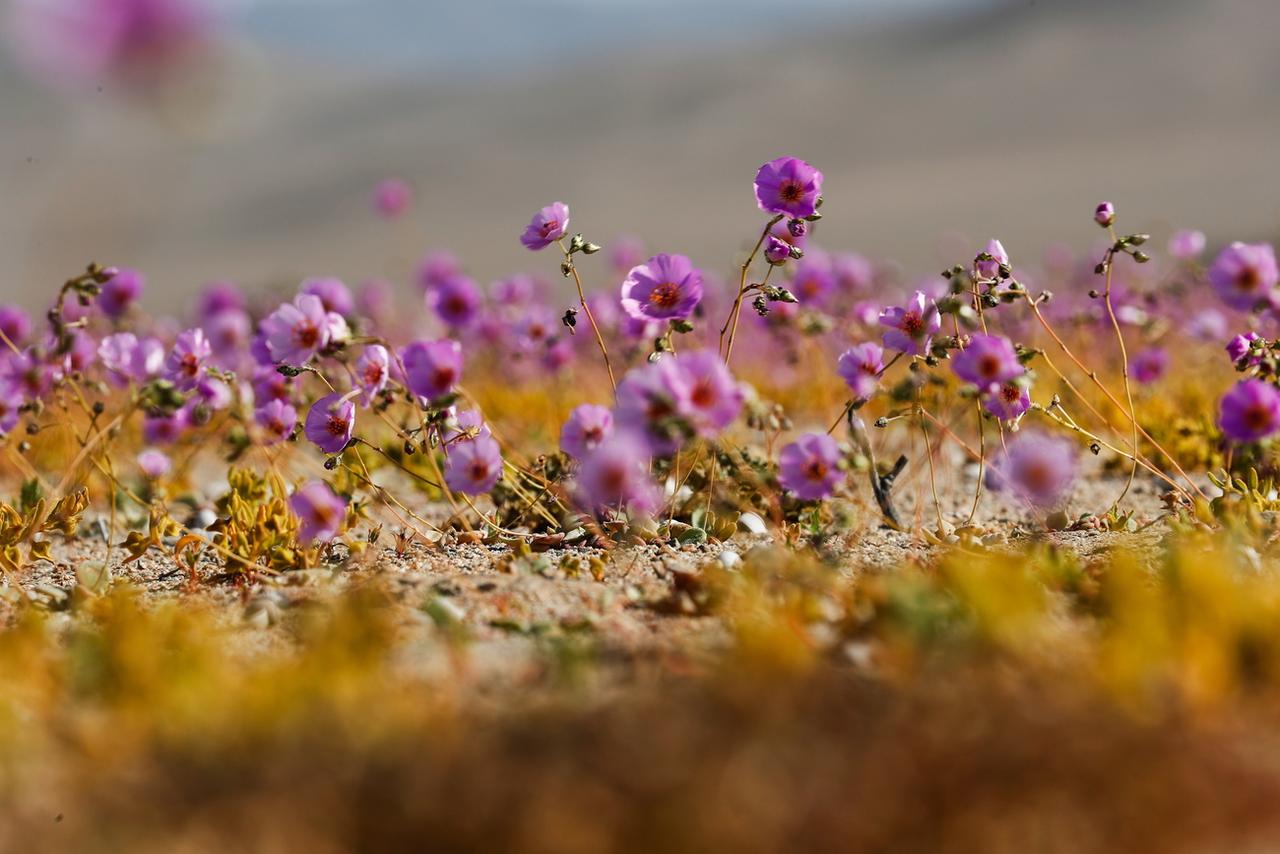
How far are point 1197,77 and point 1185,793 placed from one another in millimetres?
41772

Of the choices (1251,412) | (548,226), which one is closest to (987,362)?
(1251,412)

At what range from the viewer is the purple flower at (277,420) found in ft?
9.78

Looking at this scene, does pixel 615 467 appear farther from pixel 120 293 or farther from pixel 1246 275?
pixel 120 293

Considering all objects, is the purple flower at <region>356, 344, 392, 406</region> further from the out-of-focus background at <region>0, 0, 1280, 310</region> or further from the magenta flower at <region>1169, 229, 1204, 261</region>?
the out-of-focus background at <region>0, 0, 1280, 310</region>

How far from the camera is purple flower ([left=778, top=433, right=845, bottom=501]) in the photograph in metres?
2.39

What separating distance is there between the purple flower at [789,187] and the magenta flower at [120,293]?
2400 millimetres

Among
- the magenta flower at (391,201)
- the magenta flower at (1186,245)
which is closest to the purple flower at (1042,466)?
the magenta flower at (1186,245)

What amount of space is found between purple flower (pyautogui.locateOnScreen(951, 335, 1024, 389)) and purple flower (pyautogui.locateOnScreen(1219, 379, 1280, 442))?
42cm

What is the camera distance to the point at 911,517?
137 inches

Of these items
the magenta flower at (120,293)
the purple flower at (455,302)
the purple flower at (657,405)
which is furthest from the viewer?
the magenta flower at (120,293)

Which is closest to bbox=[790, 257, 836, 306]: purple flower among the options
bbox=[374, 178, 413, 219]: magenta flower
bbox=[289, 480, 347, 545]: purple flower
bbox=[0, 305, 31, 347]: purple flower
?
bbox=[289, 480, 347, 545]: purple flower

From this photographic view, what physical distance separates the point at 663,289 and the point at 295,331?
868mm

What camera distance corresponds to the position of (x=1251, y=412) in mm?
2242

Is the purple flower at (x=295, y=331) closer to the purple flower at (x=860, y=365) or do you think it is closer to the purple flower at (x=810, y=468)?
the purple flower at (x=810, y=468)
